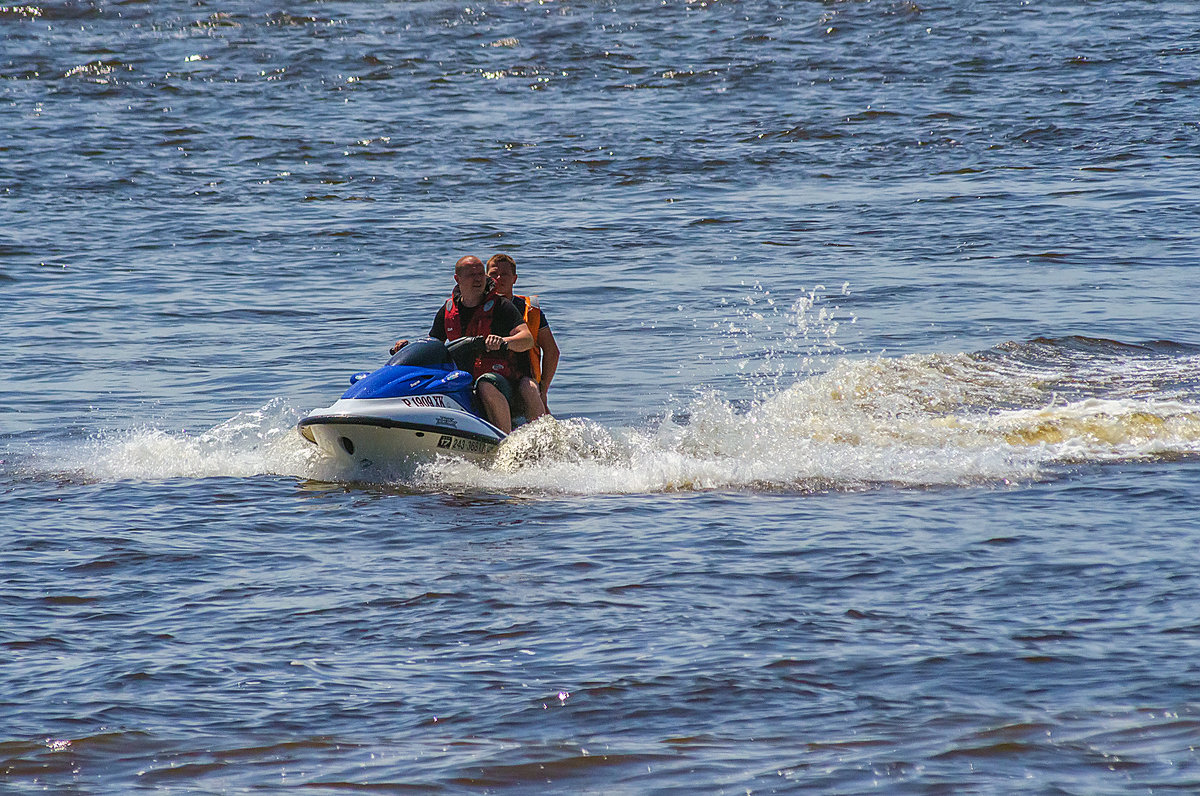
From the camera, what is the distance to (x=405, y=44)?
116 ft

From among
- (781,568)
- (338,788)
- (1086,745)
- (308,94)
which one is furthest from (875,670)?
(308,94)

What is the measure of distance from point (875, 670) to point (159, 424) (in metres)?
7.46

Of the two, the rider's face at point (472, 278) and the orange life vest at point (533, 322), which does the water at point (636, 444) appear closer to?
the orange life vest at point (533, 322)

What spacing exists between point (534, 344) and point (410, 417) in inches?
46.2

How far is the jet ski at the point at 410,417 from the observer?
935cm

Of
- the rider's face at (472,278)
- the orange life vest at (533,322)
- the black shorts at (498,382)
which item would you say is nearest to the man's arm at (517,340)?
the orange life vest at (533,322)

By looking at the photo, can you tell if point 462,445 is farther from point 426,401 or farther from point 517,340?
point 517,340

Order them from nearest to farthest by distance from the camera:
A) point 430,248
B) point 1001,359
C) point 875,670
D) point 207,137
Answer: point 875,670
point 1001,359
point 430,248
point 207,137

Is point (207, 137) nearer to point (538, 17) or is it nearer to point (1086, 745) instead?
point (538, 17)

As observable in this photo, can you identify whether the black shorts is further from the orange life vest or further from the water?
the water

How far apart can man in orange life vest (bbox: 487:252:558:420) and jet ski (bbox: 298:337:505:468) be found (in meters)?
0.42

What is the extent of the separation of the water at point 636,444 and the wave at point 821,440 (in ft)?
0.17

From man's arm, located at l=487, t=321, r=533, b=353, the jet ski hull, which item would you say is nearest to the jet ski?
the jet ski hull

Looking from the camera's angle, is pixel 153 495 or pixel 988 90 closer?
pixel 153 495
